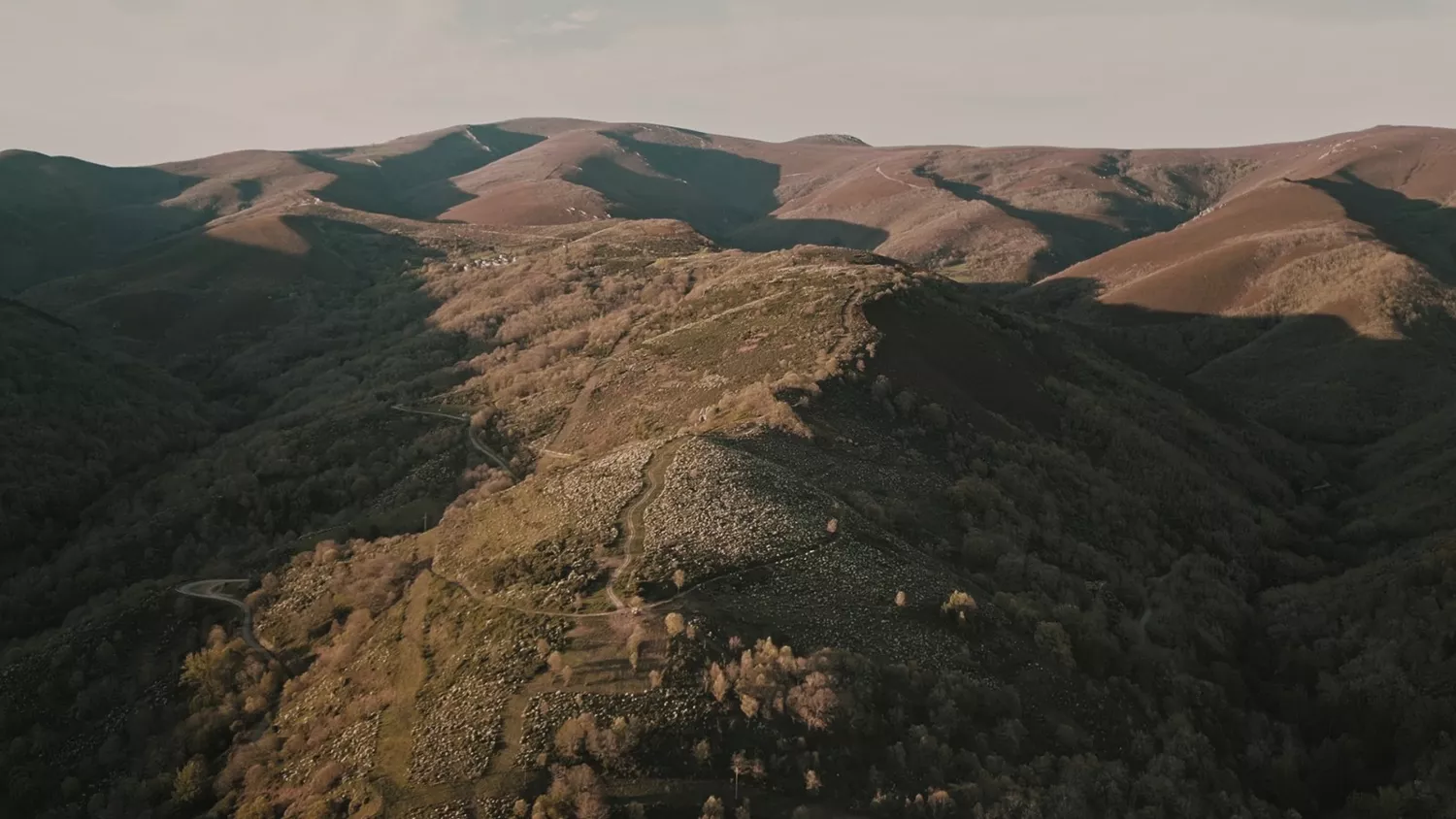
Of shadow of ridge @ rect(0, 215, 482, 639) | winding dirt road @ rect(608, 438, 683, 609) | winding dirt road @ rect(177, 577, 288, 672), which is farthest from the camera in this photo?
shadow of ridge @ rect(0, 215, 482, 639)

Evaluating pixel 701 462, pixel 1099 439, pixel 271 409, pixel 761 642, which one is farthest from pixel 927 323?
pixel 271 409

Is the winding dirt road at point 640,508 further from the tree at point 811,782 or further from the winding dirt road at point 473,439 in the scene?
the winding dirt road at point 473,439

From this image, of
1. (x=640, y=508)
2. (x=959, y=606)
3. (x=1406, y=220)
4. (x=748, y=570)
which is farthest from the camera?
(x=1406, y=220)

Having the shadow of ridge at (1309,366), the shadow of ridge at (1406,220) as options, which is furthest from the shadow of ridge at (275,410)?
the shadow of ridge at (1406,220)

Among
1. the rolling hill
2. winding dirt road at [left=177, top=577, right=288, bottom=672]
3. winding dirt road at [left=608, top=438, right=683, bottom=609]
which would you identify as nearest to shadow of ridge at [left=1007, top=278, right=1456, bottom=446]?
the rolling hill

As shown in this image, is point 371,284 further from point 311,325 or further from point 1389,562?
point 1389,562

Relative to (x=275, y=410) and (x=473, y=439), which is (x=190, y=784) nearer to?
(x=473, y=439)

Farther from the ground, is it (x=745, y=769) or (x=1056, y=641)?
(x=745, y=769)

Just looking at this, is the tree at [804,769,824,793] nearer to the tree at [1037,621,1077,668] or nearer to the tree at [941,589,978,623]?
the tree at [941,589,978,623]

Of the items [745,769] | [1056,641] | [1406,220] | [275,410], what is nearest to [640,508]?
[745,769]
